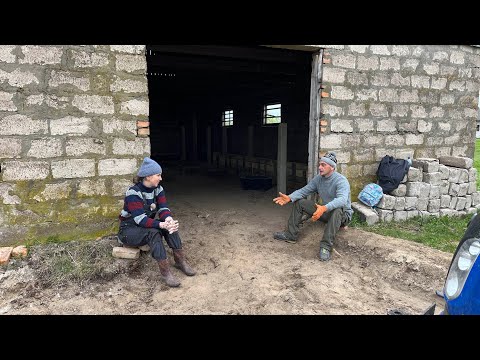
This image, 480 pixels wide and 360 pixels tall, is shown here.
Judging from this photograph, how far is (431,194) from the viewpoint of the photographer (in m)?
6.25

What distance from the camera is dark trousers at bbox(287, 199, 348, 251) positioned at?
4.68 m

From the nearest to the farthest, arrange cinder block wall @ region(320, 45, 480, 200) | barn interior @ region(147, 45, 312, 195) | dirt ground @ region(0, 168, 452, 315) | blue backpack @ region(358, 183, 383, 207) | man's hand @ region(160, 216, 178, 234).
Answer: dirt ground @ region(0, 168, 452, 315)
man's hand @ region(160, 216, 178, 234)
cinder block wall @ region(320, 45, 480, 200)
blue backpack @ region(358, 183, 383, 207)
barn interior @ region(147, 45, 312, 195)

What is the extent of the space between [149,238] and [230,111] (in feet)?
37.9

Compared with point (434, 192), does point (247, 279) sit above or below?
below

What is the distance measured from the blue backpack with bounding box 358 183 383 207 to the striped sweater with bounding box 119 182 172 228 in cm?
356

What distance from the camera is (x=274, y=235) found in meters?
5.39

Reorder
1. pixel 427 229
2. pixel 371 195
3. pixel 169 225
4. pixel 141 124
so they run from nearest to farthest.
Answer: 1. pixel 169 225
2. pixel 141 124
3. pixel 427 229
4. pixel 371 195

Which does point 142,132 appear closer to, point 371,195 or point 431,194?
point 371,195

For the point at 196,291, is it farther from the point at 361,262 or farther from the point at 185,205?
the point at 185,205

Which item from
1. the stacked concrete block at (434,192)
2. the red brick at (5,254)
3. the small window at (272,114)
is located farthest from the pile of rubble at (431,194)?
the small window at (272,114)

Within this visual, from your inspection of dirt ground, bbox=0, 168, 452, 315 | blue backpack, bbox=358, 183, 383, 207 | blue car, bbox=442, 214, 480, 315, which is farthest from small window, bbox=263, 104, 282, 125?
blue car, bbox=442, 214, 480, 315

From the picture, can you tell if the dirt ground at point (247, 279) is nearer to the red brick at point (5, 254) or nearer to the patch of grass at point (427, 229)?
the red brick at point (5, 254)

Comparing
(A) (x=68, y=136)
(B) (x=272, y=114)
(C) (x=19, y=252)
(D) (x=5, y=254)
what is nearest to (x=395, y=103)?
(A) (x=68, y=136)

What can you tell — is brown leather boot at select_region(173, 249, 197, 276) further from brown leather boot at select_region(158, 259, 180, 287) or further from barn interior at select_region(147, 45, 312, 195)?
barn interior at select_region(147, 45, 312, 195)
